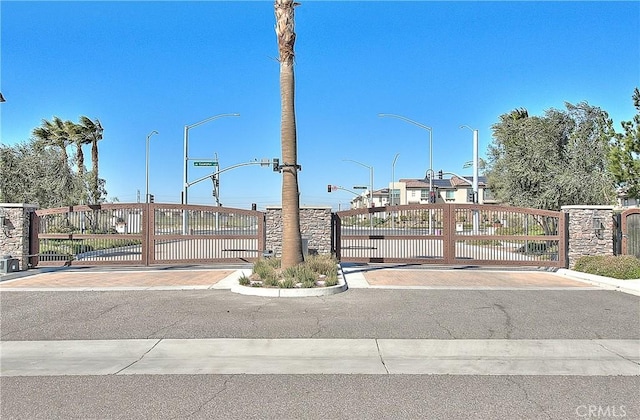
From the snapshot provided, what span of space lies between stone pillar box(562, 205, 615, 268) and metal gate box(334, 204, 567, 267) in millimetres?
306

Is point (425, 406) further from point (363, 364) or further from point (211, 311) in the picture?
point (211, 311)

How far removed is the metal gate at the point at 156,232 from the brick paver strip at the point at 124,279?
1.68 metres

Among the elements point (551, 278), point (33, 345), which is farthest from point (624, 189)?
point (33, 345)

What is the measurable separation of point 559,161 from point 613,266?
417 inches

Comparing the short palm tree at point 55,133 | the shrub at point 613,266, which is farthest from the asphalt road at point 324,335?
the short palm tree at point 55,133

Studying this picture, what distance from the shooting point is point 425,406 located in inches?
188

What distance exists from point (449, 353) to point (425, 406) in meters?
2.09

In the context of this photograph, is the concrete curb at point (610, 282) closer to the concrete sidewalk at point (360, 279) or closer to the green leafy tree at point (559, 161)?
the concrete sidewalk at point (360, 279)

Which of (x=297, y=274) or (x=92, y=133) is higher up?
(x=92, y=133)

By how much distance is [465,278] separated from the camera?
47.2ft

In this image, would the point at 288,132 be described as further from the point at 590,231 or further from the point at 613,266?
the point at 590,231

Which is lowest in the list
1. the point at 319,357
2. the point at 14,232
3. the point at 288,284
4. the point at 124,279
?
the point at 319,357

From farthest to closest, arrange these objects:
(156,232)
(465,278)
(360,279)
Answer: (156,232)
(465,278)
(360,279)

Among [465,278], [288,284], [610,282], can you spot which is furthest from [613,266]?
[288,284]
